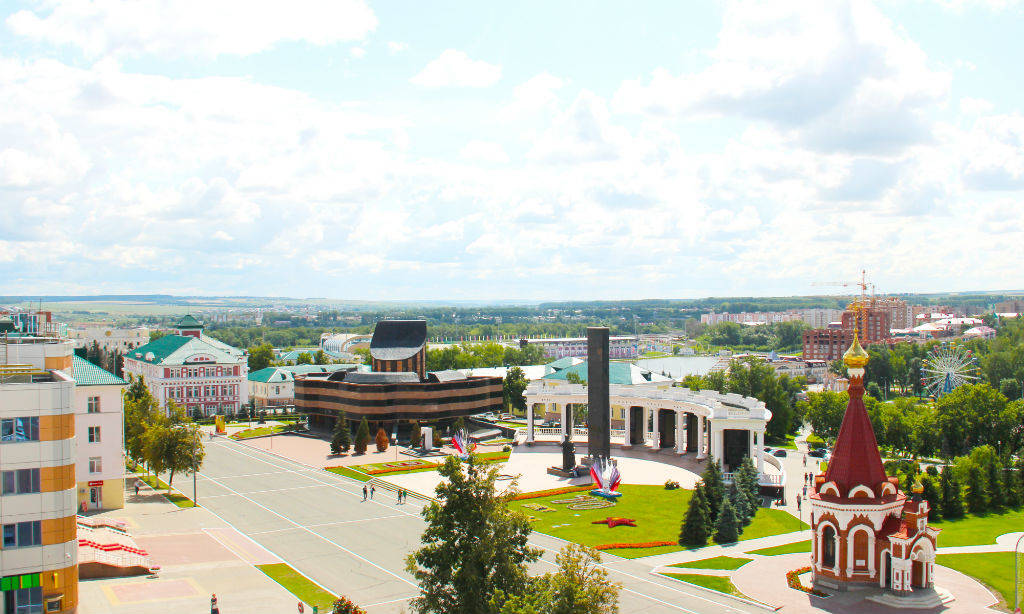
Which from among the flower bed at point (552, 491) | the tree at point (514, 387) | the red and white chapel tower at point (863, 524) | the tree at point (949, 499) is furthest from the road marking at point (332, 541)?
the tree at point (514, 387)

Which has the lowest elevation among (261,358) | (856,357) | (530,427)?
(530,427)

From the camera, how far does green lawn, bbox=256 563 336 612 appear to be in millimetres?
40969

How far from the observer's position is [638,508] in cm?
6278

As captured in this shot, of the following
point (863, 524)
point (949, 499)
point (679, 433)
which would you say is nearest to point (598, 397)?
point (679, 433)

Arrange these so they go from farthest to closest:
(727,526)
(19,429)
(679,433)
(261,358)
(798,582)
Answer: (261,358) → (679,433) → (727,526) → (798,582) → (19,429)

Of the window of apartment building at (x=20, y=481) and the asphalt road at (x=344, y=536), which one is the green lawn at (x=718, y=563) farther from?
the window of apartment building at (x=20, y=481)

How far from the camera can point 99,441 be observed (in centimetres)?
6169

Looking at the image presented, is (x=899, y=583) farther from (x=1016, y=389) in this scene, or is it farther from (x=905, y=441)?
(x=1016, y=389)

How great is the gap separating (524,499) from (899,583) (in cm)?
3103

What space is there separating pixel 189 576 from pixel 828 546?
32766 millimetres

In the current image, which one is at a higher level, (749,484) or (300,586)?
(749,484)

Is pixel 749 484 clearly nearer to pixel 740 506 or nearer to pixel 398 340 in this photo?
pixel 740 506

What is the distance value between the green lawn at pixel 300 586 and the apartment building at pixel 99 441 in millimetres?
21071

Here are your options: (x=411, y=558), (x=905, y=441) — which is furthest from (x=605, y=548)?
(x=905, y=441)
